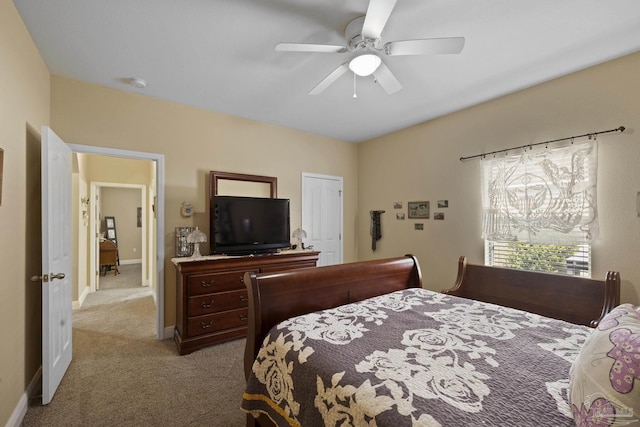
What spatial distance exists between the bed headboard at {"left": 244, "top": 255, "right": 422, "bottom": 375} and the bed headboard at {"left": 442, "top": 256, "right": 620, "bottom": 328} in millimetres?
1013

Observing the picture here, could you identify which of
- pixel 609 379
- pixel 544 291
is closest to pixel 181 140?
pixel 609 379

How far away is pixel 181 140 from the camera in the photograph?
330 centimetres

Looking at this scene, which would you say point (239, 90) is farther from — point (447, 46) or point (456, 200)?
point (456, 200)

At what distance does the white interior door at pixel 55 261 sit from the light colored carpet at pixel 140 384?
0.18 m

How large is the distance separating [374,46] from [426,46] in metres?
0.41

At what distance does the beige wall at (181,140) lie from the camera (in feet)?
9.14

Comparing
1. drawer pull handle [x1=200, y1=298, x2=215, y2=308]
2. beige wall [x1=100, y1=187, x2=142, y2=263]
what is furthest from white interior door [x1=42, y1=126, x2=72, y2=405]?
beige wall [x1=100, y1=187, x2=142, y2=263]

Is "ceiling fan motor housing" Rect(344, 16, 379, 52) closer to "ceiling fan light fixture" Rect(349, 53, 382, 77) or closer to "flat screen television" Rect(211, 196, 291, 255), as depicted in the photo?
"ceiling fan light fixture" Rect(349, 53, 382, 77)

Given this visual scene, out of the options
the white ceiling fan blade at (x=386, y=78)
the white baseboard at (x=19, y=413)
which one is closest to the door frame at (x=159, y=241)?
the white baseboard at (x=19, y=413)

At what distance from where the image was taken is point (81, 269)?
14.5 feet

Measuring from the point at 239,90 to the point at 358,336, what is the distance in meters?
2.66

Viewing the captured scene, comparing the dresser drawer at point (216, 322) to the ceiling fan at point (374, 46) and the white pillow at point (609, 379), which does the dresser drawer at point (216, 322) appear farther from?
the white pillow at point (609, 379)

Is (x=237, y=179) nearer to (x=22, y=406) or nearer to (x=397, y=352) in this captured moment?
(x=22, y=406)

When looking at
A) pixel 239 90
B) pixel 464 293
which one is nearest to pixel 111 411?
pixel 239 90
